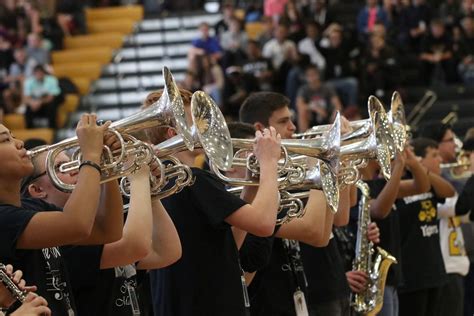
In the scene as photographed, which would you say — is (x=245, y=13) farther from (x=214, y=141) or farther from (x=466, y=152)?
(x=214, y=141)

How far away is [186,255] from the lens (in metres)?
5.86

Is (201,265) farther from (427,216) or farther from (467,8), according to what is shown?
(467,8)

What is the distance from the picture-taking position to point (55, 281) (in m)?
4.98

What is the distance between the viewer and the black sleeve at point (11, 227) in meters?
4.72

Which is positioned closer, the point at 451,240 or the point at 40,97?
the point at 451,240

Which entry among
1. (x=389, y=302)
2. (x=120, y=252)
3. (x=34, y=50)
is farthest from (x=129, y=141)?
(x=34, y=50)

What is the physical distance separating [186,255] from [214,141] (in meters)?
0.70

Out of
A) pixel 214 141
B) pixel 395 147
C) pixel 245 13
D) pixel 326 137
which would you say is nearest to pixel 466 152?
pixel 395 147

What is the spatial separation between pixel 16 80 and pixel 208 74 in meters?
3.20

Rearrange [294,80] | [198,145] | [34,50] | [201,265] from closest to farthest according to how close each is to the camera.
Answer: [198,145], [201,265], [294,80], [34,50]

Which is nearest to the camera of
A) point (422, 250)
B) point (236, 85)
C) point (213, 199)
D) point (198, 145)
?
point (198, 145)

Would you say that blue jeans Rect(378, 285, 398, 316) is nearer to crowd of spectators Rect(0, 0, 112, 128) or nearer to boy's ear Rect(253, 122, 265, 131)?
boy's ear Rect(253, 122, 265, 131)

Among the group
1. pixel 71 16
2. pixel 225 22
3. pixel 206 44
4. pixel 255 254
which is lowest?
pixel 206 44

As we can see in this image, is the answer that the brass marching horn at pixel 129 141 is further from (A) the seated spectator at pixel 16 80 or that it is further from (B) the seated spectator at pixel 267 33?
(B) the seated spectator at pixel 267 33
